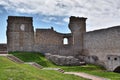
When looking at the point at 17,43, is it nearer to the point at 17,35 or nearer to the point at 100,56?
the point at 17,35

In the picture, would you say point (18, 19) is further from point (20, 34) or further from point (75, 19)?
point (75, 19)

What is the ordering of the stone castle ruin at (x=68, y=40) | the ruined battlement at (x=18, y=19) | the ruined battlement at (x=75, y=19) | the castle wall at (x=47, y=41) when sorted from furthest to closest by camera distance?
the ruined battlement at (x=75, y=19) → the castle wall at (x=47, y=41) → the ruined battlement at (x=18, y=19) → the stone castle ruin at (x=68, y=40)

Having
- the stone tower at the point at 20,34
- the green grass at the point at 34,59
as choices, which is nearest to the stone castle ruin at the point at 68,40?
the stone tower at the point at 20,34

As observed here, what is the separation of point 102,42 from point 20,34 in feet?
35.6

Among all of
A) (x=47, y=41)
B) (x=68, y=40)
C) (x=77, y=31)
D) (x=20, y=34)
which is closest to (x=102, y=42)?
(x=77, y=31)

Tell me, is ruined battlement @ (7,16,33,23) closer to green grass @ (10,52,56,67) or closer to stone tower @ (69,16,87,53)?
green grass @ (10,52,56,67)

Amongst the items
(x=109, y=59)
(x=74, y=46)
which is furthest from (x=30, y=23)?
(x=109, y=59)

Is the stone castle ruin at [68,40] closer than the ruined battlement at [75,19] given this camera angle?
Yes

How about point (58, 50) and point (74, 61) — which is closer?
point (74, 61)

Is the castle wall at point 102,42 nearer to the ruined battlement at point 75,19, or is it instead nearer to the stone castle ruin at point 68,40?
the stone castle ruin at point 68,40

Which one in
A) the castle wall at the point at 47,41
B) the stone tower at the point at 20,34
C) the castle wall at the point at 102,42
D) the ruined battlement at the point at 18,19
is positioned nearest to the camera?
the castle wall at the point at 102,42

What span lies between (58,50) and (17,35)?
600 centimetres

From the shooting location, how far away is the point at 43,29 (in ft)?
108

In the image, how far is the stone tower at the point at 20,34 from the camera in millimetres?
31797
